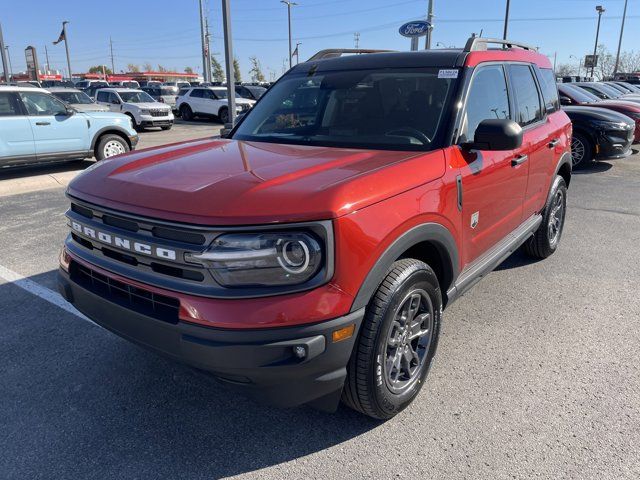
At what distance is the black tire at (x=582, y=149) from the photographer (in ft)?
34.3

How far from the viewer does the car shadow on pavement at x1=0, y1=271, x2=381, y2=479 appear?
2451mm

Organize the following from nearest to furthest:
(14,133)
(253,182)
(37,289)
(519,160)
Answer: (253,182), (519,160), (37,289), (14,133)

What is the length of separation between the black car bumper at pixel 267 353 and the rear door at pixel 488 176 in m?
1.29

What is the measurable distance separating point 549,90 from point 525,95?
2.98ft

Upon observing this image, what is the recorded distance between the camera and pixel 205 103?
24203 mm

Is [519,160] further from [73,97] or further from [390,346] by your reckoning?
[73,97]

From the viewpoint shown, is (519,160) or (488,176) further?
(519,160)

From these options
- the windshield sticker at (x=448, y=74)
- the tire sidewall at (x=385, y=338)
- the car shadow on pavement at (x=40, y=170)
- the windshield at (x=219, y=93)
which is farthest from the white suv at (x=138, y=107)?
the tire sidewall at (x=385, y=338)

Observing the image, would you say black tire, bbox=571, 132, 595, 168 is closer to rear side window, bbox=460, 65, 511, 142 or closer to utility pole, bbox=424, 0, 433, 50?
rear side window, bbox=460, 65, 511, 142

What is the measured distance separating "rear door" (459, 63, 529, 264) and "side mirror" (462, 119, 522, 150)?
0.15 meters

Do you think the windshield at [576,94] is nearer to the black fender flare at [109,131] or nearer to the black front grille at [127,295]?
the black fender flare at [109,131]

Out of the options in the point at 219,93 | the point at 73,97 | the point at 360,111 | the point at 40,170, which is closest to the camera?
the point at 360,111

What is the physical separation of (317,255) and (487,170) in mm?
1647

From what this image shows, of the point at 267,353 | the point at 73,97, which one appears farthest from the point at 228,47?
the point at 267,353
